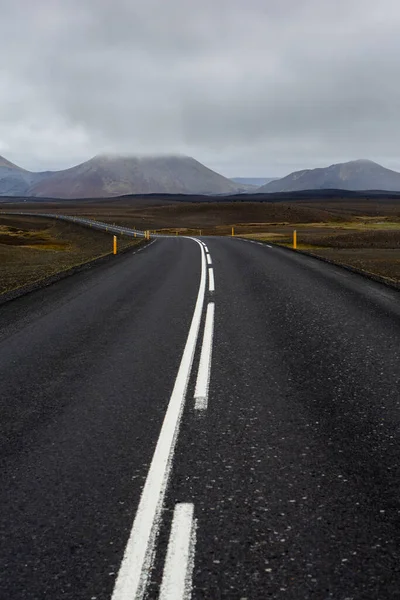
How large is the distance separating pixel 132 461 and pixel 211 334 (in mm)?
4696

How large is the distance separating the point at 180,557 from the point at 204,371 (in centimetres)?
377

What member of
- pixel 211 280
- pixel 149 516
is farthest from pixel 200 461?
pixel 211 280

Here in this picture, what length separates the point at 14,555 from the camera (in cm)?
309

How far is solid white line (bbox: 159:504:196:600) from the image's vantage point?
9.02 ft

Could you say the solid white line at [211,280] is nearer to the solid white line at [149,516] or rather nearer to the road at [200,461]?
the road at [200,461]

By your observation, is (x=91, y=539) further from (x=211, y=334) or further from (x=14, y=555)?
(x=211, y=334)

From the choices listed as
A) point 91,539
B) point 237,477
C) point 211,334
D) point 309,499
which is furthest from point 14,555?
point 211,334

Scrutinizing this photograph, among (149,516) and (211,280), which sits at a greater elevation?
(211,280)

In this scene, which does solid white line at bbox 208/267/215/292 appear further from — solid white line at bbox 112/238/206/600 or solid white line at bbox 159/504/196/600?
solid white line at bbox 159/504/196/600

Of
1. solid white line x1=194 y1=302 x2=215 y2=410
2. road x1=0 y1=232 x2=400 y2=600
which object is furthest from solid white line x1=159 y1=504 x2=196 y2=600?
solid white line x1=194 y1=302 x2=215 y2=410

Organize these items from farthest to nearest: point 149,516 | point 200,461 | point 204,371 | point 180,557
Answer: point 204,371 < point 200,461 < point 149,516 < point 180,557

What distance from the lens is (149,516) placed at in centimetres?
346

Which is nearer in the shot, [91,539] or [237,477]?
[91,539]

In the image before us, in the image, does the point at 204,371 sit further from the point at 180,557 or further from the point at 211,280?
the point at 211,280
